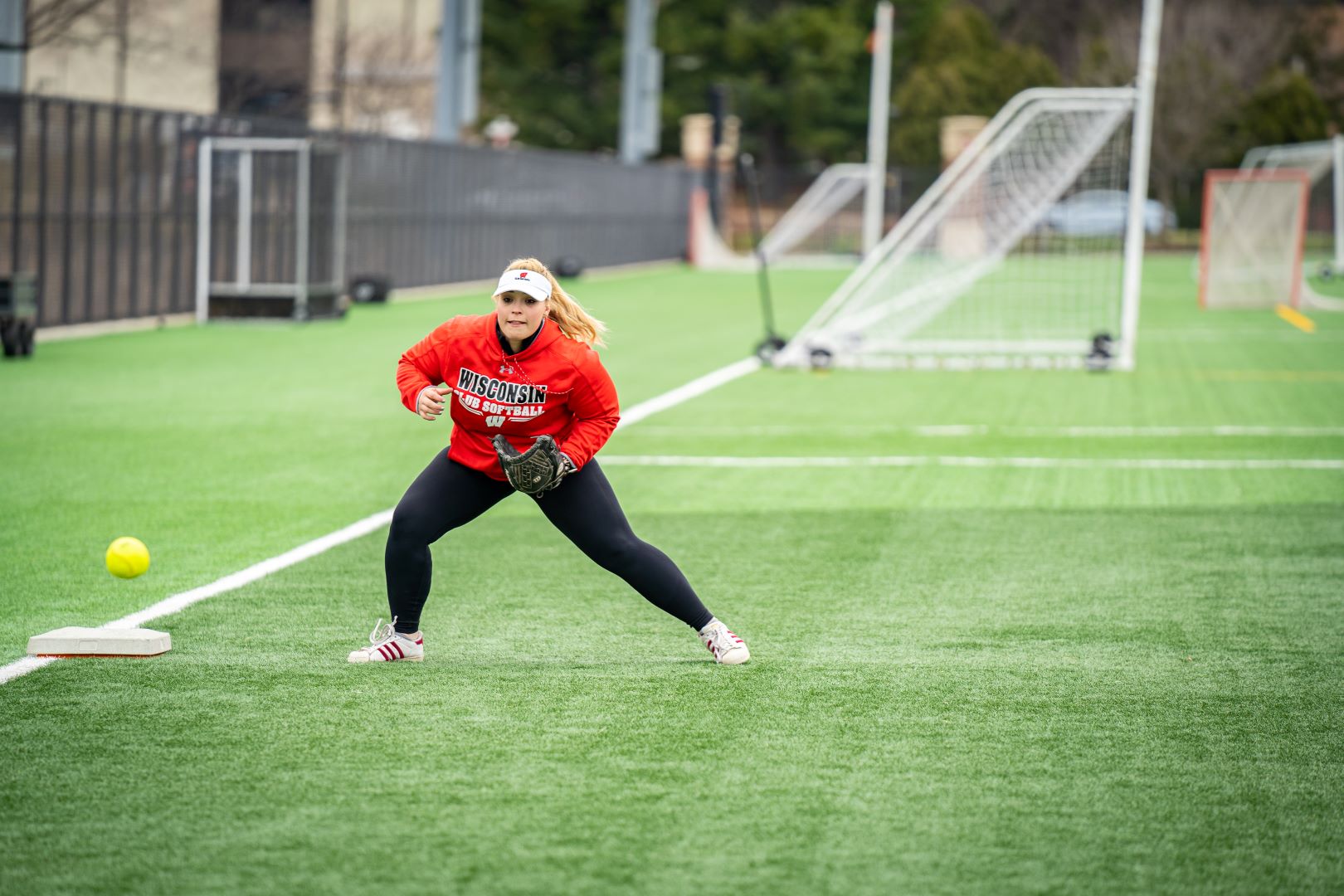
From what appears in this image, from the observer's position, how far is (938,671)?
281 inches

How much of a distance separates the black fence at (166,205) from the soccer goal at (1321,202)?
16824 mm

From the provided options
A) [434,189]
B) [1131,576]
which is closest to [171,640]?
[1131,576]

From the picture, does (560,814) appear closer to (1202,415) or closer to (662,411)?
(662,411)

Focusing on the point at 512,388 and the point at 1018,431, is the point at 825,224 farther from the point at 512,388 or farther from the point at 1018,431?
the point at 512,388

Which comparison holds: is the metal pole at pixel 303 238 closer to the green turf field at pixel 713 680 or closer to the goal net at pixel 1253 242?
the green turf field at pixel 713 680

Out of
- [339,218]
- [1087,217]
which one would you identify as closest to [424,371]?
[339,218]

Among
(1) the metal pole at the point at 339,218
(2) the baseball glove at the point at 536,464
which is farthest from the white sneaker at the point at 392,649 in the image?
(1) the metal pole at the point at 339,218

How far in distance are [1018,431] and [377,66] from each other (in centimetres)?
4552

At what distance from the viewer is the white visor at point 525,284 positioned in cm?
652

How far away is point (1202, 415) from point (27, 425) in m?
10.3

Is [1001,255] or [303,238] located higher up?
[1001,255]

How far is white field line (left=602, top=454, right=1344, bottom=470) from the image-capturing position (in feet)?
43.5

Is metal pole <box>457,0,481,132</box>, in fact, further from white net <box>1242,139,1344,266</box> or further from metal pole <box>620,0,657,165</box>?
white net <box>1242,139,1344,266</box>

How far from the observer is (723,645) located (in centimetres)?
714
